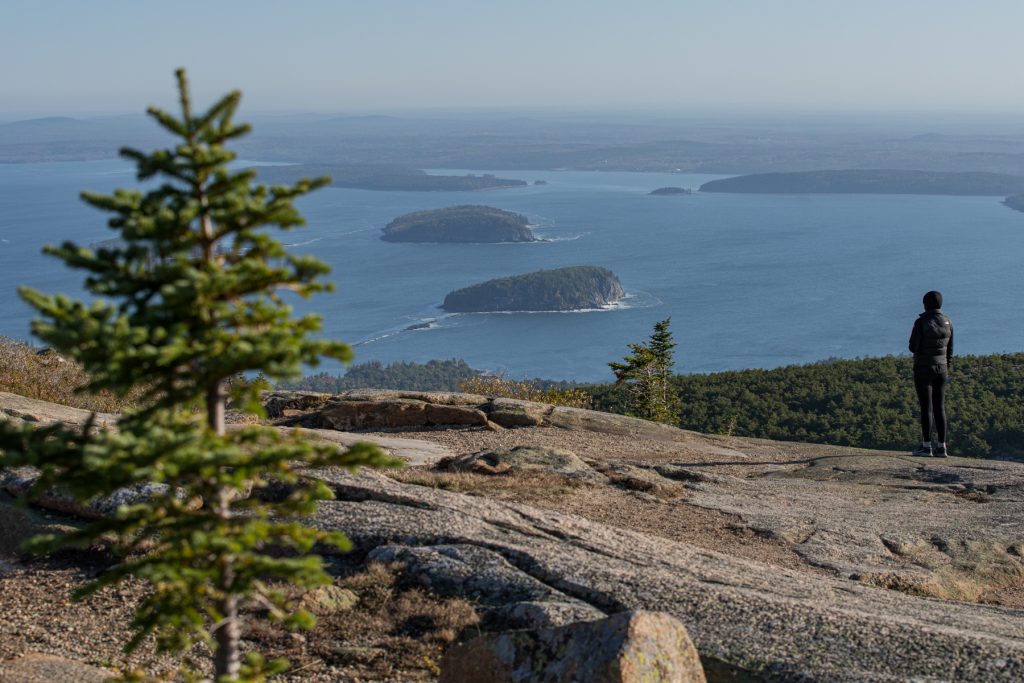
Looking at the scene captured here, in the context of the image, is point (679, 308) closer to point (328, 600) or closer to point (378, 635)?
point (328, 600)

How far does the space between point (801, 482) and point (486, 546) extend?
7.78m

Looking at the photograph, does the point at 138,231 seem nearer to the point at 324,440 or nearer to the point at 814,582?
the point at 814,582

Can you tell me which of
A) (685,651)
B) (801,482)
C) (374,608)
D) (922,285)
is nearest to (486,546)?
(374,608)

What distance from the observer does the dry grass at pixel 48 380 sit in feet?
60.1

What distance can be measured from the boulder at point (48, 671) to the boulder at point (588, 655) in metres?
2.56

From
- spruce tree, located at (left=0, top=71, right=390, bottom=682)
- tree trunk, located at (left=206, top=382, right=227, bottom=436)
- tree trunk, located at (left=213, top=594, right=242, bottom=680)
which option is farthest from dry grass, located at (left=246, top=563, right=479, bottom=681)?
tree trunk, located at (left=206, top=382, right=227, bottom=436)

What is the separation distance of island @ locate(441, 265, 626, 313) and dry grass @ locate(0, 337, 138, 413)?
139 metres

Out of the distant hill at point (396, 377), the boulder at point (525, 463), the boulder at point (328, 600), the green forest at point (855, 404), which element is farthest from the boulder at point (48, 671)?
the distant hill at point (396, 377)

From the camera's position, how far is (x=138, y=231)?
14.4ft

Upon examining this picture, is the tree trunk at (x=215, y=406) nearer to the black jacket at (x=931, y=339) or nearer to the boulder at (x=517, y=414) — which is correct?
the boulder at (x=517, y=414)

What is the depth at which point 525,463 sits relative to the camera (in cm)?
1341

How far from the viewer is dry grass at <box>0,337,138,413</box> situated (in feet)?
60.1

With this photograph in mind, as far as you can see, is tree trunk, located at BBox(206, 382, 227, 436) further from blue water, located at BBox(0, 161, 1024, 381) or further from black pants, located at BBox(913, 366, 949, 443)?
blue water, located at BBox(0, 161, 1024, 381)

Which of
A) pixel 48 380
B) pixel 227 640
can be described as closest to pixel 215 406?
pixel 227 640
